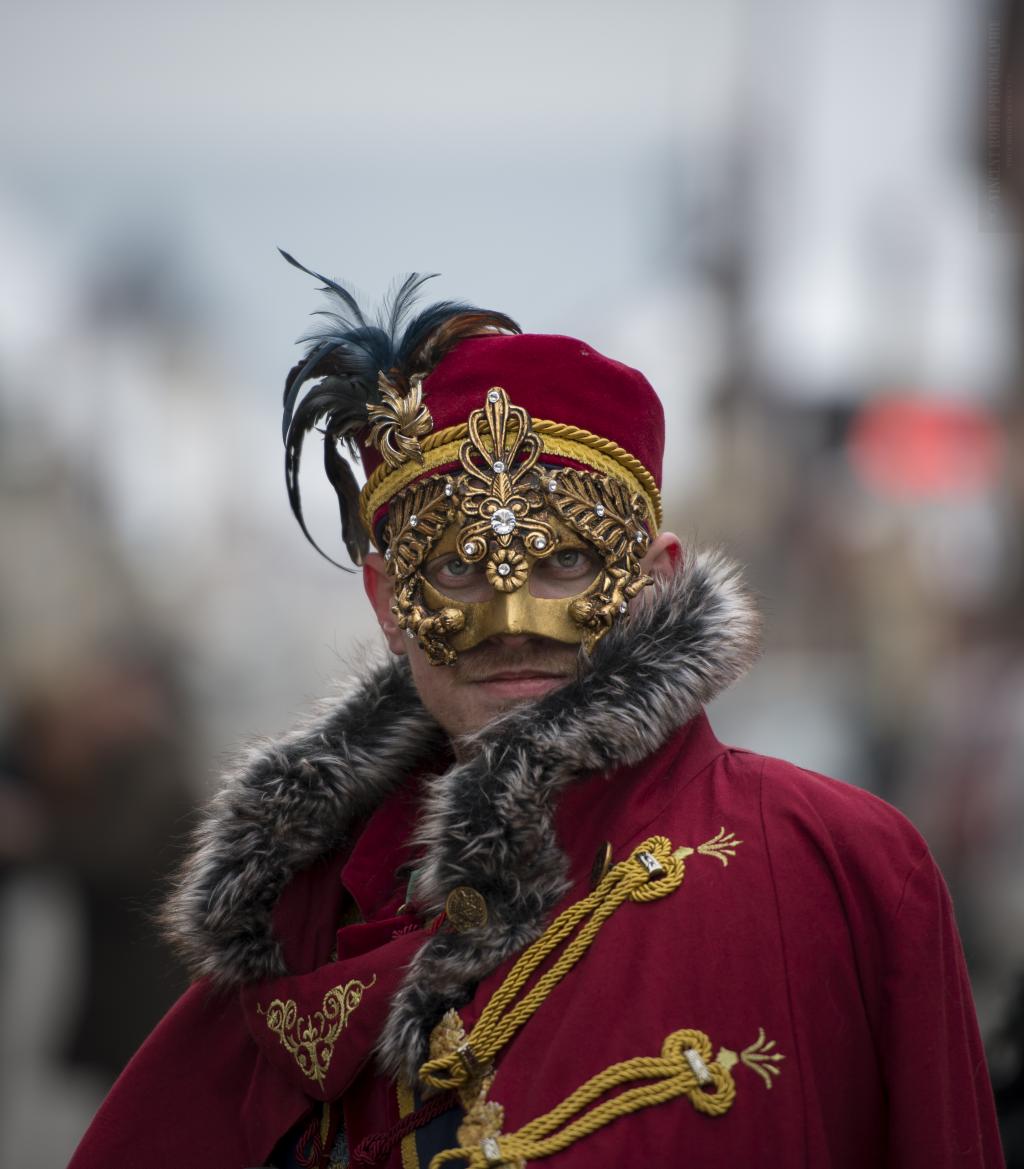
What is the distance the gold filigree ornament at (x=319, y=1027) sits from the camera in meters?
2.62

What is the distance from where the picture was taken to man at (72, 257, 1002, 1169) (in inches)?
93.6

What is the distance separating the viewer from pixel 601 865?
2.52m

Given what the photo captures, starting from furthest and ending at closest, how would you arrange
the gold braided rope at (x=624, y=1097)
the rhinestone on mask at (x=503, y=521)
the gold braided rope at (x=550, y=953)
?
the rhinestone on mask at (x=503, y=521) < the gold braided rope at (x=550, y=953) < the gold braided rope at (x=624, y=1097)

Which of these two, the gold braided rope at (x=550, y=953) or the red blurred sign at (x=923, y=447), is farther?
the red blurred sign at (x=923, y=447)

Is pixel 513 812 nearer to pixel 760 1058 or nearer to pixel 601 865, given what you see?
pixel 601 865

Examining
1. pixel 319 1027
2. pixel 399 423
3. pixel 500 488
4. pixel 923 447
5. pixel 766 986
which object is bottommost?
pixel 923 447

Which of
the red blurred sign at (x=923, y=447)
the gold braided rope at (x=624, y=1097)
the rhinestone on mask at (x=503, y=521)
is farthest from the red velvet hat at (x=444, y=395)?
the red blurred sign at (x=923, y=447)

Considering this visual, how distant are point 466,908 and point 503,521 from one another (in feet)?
2.15

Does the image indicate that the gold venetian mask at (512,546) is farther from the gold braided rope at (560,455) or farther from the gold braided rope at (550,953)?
the gold braided rope at (550,953)

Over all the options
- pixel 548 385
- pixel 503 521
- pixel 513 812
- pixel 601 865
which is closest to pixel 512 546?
pixel 503 521

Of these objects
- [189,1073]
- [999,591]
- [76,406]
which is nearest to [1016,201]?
[999,591]

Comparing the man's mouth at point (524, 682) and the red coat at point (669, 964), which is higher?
the man's mouth at point (524, 682)

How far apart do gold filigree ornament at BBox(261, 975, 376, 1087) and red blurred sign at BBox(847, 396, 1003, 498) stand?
7.05 m

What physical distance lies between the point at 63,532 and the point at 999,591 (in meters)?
4.57
